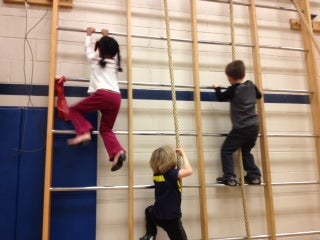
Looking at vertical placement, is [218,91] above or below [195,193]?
above

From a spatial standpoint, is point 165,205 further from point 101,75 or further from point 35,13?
point 35,13

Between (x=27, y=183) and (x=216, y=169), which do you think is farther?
(x=216, y=169)

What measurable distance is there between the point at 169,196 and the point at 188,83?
3.11 feet

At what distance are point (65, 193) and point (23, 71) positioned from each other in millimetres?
893

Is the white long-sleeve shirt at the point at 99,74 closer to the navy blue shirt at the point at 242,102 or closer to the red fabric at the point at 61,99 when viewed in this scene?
the red fabric at the point at 61,99

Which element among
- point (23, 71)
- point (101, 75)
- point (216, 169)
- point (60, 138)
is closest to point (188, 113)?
point (216, 169)

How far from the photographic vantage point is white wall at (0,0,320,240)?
236cm

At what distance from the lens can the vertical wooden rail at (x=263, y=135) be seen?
250 centimetres

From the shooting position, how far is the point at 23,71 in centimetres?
235

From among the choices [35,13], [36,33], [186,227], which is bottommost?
[186,227]

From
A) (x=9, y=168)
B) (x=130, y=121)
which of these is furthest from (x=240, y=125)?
(x=9, y=168)

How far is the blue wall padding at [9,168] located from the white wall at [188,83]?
0.12 m

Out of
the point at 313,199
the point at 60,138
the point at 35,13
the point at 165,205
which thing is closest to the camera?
the point at 165,205

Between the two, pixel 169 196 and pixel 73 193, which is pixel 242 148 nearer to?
pixel 169 196
